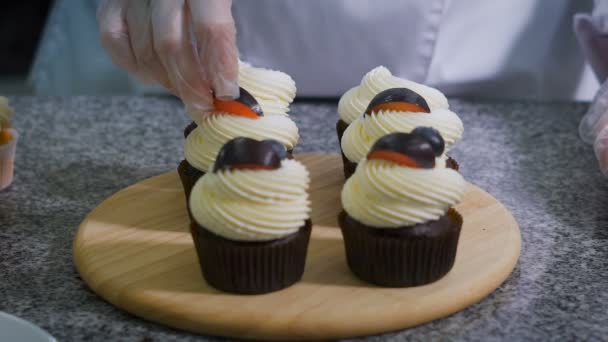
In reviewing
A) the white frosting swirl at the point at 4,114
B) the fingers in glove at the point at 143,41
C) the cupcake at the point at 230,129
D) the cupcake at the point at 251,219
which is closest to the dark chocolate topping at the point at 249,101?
the cupcake at the point at 230,129

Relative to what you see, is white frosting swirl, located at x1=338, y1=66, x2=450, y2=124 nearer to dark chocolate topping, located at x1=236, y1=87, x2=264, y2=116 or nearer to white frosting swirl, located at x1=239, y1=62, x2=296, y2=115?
white frosting swirl, located at x1=239, y1=62, x2=296, y2=115

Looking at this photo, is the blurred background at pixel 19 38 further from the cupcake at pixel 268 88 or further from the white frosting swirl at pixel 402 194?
the white frosting swirl at pixel 402 194

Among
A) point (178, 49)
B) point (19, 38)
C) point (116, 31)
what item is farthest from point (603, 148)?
point (19, 38)

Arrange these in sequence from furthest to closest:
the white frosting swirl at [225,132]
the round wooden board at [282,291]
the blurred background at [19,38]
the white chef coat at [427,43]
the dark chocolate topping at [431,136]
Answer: the blurred background at [19,38] → the white chef coat at [427,43] → the white frosting swirl at [225,132] → the dark chocolate topping at [431,136] → the round wooden board at [282,291]

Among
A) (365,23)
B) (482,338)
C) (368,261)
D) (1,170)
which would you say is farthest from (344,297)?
(365,23)

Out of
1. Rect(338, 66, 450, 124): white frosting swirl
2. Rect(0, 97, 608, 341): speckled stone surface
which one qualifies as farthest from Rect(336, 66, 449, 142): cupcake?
Rect(0, 97, 608, 341): speckled stone surface

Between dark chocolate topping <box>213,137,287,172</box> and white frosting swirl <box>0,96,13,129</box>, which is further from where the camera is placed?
white frosting swirl <box>0,96,13,129</box>

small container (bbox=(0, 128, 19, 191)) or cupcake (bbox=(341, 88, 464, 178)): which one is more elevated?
cupcake (bbox=(341, 88, 464, 178))
